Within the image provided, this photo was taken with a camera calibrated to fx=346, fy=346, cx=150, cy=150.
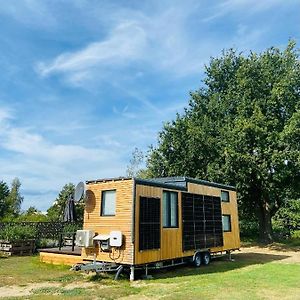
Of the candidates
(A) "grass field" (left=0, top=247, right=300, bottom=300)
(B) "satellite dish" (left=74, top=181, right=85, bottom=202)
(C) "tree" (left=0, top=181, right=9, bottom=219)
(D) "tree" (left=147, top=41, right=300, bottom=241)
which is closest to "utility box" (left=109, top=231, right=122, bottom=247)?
(A) "grass field" (left=0, top=247, right=300, bottom=300)

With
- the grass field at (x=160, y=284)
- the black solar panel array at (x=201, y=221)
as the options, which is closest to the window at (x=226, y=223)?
the black solar panel array at (x=201, y=221)

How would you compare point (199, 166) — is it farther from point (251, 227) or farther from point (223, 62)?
point (251, 227)

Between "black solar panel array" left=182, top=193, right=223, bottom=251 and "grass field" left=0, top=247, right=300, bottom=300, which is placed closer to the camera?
"grass field" left=0, top=247, right=300, bottom=300

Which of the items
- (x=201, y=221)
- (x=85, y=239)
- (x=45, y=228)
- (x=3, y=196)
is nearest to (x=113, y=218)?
(x=85, y=239)

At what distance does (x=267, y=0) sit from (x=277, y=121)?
40.0ft

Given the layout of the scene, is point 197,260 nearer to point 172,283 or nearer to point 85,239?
point 172,283

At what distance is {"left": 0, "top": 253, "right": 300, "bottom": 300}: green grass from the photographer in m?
9.28

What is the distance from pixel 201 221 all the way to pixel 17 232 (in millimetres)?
9369

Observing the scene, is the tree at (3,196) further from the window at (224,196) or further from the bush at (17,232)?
the window at (224,196)

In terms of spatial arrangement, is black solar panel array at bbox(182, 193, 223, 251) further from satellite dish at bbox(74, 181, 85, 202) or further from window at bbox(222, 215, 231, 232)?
satellite dish at bbox(74, 181, 85, 202)

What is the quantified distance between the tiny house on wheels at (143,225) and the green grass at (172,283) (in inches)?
25.9

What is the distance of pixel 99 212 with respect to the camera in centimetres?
1276

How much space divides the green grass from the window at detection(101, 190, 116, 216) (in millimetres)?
2211

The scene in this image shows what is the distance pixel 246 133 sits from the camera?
72.9ft
